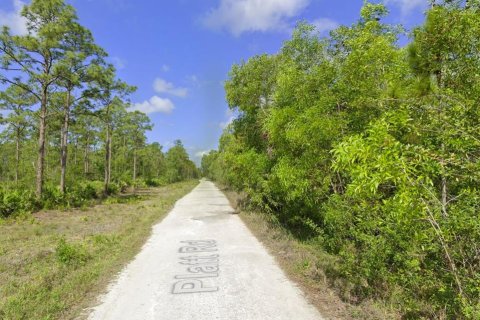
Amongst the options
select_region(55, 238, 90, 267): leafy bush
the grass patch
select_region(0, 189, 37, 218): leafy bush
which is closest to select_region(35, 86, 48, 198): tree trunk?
select_region(0, 189, 37, 218): leafy bush

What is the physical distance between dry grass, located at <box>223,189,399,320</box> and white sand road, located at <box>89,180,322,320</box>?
0.21 meters

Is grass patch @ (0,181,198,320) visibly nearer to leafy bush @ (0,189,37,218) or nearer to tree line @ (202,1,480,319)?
leafy bush @ (0,189,37,218)

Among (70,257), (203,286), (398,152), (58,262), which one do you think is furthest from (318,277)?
(58,262)

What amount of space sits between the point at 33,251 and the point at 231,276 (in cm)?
612

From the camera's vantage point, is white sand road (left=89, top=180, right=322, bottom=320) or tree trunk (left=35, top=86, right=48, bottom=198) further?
tree trunk (left=35, top=86, right=48, bottom=198)

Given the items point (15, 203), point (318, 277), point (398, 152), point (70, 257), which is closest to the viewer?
point (398, 152)

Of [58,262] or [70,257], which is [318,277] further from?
[58,262]

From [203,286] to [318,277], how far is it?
2120 millimetres

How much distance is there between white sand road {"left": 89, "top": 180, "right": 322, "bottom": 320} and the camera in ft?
15.4

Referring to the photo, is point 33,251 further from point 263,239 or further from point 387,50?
point 387,50

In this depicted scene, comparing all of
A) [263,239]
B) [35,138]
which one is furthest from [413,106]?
[35,138]

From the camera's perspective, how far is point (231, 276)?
630 centimetres

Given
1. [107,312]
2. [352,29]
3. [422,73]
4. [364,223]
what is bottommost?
[107,312]

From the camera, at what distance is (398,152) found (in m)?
2.66
